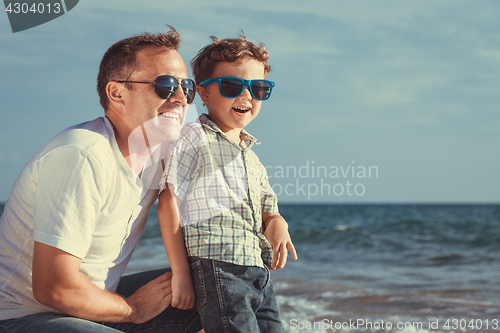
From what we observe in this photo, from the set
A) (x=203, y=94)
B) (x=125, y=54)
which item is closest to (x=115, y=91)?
(x=125, y=54)

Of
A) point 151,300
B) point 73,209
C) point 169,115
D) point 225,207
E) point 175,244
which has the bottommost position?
point 151,300

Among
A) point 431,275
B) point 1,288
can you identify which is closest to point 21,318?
point 1,288

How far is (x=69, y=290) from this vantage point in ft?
5.78

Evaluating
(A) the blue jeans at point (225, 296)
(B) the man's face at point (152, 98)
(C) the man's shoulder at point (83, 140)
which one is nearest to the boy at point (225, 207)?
(A) the blue jeans at point (225, 296)

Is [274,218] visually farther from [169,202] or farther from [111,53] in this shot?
[111,53]

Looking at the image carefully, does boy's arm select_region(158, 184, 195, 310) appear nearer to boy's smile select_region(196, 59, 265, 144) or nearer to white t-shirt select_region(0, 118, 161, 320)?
white t-shirt select_region(0, 118, 161, 320)

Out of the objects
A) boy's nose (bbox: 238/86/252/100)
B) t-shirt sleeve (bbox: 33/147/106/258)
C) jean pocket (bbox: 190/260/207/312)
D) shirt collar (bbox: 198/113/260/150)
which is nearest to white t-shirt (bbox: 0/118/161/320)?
t-shirt sleeve (bbox: 33/147/106/258)

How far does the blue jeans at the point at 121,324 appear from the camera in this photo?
1746mm

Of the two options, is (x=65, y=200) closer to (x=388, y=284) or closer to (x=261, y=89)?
(x=261, y=89)

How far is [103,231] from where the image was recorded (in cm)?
196

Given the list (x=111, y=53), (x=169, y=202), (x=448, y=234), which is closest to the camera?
(x=169, y=202)

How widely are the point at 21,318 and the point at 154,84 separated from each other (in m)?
1.22

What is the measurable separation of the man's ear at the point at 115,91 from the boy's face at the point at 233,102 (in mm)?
526

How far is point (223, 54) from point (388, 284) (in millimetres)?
6174
